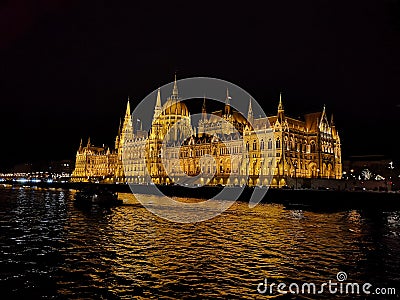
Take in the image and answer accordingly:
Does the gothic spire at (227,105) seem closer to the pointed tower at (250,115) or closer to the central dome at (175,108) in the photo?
the pointed tower at (250,115)

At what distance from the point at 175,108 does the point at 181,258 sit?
125 m

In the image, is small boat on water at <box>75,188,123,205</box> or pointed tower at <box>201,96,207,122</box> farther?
pointed tower at <box>201,96,207,122</box>

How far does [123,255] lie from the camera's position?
65.3ft

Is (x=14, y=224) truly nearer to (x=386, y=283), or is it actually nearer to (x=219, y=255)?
(x=219, y=255)

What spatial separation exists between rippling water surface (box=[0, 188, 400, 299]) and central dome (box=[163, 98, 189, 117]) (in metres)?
111

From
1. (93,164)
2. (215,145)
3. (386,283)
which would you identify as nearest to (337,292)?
(386,283)

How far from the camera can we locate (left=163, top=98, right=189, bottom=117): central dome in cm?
14125

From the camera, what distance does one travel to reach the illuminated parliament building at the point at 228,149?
3698 inches

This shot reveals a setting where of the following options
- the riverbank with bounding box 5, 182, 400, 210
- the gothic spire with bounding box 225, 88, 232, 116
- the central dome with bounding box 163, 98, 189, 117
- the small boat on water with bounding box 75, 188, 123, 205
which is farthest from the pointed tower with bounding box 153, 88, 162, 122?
the small boat on water with bounding box 75, 188, 123, 205

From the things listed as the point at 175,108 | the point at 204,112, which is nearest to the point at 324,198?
the point at 204,112

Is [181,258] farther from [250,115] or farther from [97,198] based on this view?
[250,115]

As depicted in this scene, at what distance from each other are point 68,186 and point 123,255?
115 m

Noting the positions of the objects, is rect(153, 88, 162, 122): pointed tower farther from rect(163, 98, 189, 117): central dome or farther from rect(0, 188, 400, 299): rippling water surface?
rect(0, 188, 400, 299): rippling water surface

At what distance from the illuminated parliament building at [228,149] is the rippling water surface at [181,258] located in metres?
61.8
